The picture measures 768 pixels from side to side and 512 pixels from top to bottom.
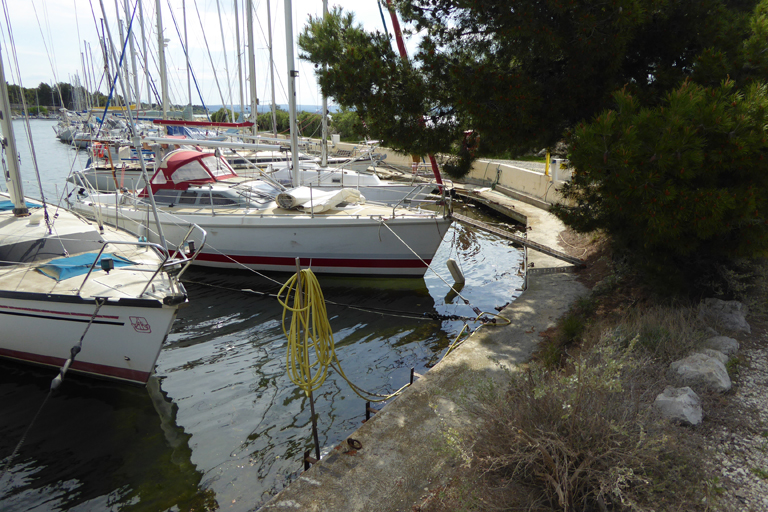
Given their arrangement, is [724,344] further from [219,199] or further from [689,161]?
[219,199]

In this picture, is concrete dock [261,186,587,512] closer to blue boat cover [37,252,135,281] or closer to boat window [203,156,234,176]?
blue boat cover [37,252,135,281]

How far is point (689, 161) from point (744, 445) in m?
2.60

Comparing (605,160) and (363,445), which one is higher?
(605,160)

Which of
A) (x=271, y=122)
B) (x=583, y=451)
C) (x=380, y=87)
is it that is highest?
(x=380, y=87)

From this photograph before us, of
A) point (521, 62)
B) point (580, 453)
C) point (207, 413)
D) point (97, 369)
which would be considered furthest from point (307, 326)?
point (521, 62)

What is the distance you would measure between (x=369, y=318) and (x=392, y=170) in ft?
60.5

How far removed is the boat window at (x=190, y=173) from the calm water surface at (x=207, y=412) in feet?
11.8

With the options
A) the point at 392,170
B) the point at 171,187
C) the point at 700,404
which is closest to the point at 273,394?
the point at 700,404

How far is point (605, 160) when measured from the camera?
4.73 m

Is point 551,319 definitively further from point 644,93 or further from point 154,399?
point 154,399

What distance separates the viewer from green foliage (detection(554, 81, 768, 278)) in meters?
A: 4.53

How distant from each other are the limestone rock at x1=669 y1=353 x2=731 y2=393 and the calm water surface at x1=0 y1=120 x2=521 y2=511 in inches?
139

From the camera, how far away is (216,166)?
1294 cm

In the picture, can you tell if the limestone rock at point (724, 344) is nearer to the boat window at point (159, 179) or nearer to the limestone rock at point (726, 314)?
the limestone rock at point (726, 314)
